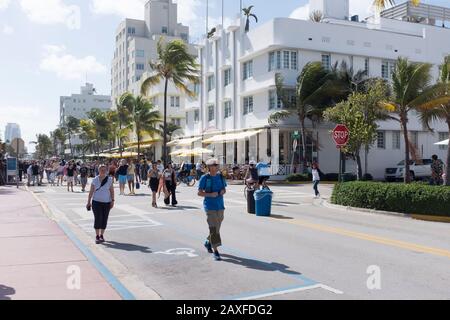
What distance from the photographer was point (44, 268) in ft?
26.1

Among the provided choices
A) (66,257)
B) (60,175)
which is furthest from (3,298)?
(60,175)

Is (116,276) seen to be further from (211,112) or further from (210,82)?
(210,82)

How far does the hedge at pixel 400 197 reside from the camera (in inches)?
591

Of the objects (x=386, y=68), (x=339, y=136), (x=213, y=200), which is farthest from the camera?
(x=386, y=68)

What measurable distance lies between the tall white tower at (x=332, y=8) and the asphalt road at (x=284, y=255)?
3595 centimetres

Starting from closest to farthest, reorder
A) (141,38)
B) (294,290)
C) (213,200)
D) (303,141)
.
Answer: (294,290), (213,200), (303,141), (141,38)

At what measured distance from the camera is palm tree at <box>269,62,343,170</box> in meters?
34.1

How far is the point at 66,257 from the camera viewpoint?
8.88m

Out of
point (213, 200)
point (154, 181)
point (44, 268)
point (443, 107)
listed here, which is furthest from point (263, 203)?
point (44, 268)

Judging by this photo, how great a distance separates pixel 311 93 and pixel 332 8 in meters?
18.0

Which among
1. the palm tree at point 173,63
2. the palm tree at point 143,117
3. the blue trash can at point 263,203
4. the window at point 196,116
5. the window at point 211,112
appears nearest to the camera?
the blue trash can at point 263,203

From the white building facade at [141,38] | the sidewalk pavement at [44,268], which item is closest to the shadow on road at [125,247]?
the sidewalk pavement at [44,268]

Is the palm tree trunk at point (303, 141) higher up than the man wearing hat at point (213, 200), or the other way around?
the palm tree trunk at point (303, 141)

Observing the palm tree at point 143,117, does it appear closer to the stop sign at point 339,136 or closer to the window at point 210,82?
the window at point 210,82
